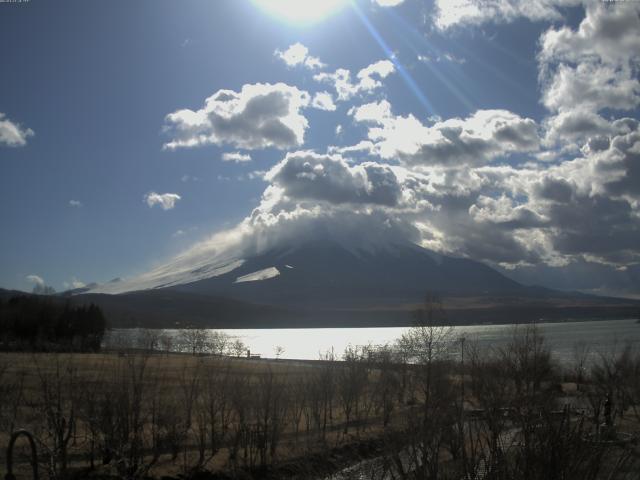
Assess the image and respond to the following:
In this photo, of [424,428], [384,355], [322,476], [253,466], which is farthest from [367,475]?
[384,355]

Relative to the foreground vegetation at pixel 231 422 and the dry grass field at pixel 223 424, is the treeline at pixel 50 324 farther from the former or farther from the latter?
the foreground vegetation at pixel 231 422

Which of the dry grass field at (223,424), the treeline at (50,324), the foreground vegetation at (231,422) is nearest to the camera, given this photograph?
the foreground vegetation at (231,422)

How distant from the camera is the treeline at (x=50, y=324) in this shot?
412 ft

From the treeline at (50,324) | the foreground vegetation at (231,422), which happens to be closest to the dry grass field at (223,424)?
the foreground vegetation at (231,422)

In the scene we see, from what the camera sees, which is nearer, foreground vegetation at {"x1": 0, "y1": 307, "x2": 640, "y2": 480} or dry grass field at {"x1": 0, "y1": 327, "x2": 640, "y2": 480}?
foreground vegetation at {"x1": 0, "y1": 307, "x2": 640, "y2": 480}

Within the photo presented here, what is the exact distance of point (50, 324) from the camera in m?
133

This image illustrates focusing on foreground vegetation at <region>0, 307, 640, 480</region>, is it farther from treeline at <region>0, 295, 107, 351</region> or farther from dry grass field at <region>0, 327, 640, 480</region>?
treeline at <region>0, 295, 107, 351</region>

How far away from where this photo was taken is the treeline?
12556 cm

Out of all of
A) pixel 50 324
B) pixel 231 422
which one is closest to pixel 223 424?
pixel 231 422

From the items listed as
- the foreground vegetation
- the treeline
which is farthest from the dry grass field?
the treeline

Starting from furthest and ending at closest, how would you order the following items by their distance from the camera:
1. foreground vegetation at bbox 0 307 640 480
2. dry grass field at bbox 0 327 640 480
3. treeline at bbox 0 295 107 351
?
treeline at bbox 0 295 107 351 < dry grass field at bbox 0 327 640 480 < foreground vegetation at bbox 0 307 640 480

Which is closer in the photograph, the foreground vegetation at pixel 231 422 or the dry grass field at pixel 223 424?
the foreground vegetation at pixel 231 422

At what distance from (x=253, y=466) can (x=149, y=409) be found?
6.84 m

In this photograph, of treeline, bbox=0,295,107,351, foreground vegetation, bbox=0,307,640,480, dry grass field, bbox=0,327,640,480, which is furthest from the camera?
treeline, bbox=0,295,107,351
